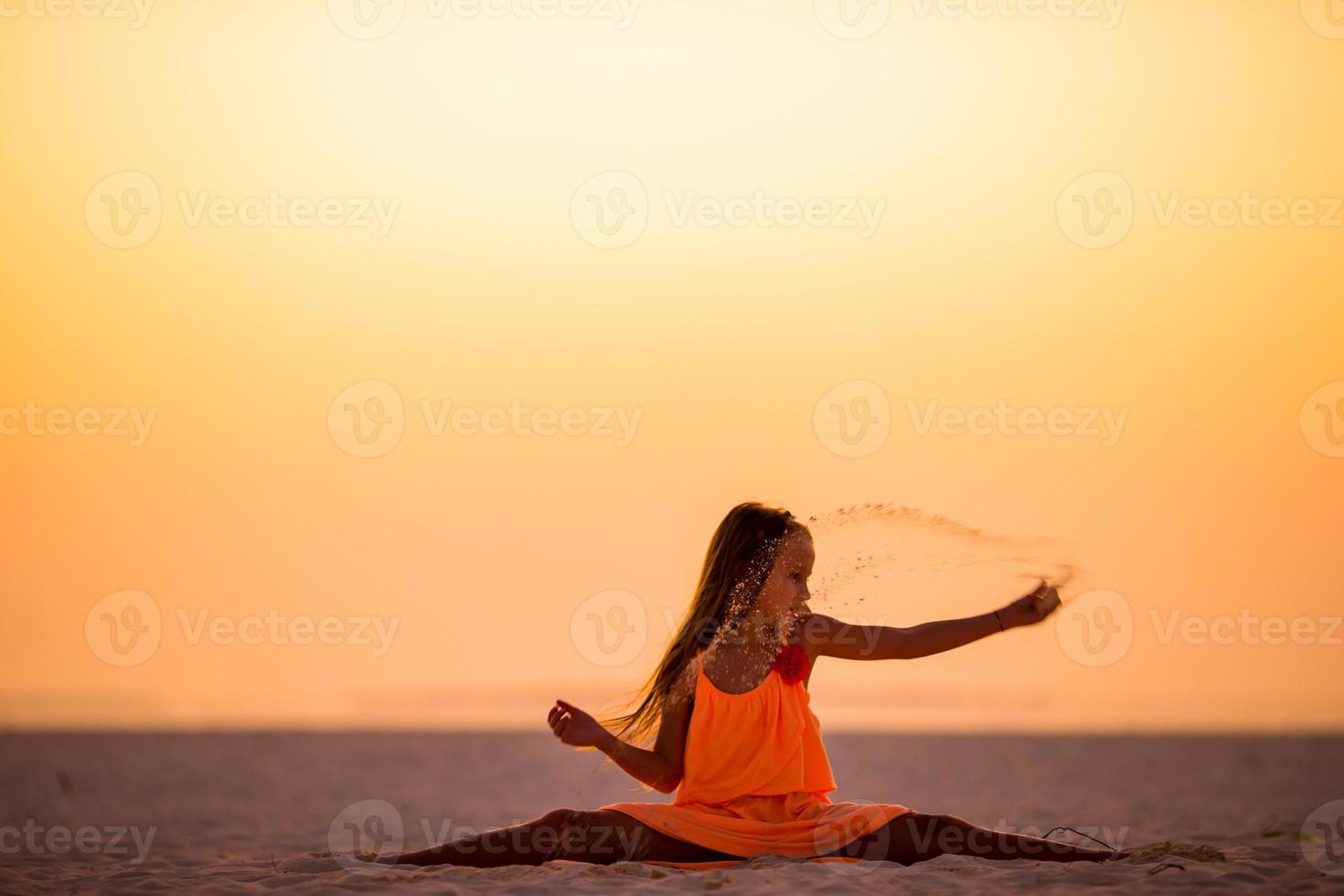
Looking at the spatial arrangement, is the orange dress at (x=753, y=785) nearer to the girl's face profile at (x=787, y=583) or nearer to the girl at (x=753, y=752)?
the girl at (x=753, y=752)

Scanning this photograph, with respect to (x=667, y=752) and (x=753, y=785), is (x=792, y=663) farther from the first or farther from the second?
(x=667, y=752)

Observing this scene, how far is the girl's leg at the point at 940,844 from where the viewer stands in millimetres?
6258

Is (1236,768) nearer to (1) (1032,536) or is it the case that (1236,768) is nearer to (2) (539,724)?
(1) (1032,536)

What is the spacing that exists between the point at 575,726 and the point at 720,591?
0.93 m

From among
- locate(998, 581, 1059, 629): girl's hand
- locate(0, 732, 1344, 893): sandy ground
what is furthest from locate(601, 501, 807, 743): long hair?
locate(998, 581, 1059, 629): girl's hand

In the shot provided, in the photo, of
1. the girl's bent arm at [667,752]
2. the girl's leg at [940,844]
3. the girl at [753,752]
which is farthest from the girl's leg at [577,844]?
the girl's leg at [940,844]

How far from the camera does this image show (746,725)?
20.3 feet

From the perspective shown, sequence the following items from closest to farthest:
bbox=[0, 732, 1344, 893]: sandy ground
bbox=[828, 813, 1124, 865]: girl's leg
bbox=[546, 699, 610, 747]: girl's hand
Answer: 1. bbox=[546, 699, 610, 747]: girl's hand
2. bbox=[0, 732, 1344, 893]: sandy ground
3. bbox=[828, 813, 1124, 865]: girl's leg

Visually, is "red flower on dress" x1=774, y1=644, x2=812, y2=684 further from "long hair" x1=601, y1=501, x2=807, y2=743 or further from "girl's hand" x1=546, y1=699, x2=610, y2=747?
"girl's hand" x1=546, y1=699, x2=610, y2=747

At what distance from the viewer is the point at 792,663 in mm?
6254

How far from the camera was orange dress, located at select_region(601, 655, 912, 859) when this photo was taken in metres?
6.19

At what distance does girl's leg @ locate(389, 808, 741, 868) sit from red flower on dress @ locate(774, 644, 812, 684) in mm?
850

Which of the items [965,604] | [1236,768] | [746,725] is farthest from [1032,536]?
[1236,768]

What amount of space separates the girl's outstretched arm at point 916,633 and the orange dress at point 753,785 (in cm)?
25
